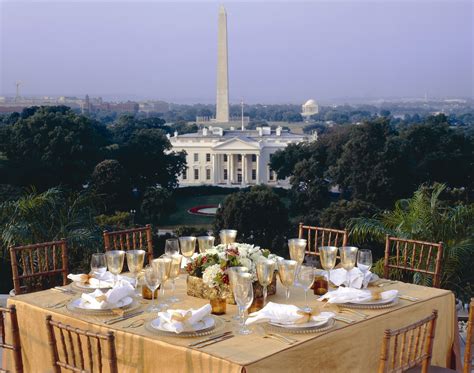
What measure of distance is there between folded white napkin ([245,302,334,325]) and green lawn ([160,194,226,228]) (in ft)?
111

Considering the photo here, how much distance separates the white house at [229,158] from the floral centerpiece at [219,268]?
58264 mm

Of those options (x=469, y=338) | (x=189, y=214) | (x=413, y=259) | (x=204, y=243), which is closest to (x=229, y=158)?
(x=189, y=214)

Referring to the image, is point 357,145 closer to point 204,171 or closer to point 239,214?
point 239,214

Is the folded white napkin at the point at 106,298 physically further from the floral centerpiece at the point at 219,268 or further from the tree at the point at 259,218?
the tree at the point at 259,218

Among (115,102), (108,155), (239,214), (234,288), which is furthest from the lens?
(115,102)

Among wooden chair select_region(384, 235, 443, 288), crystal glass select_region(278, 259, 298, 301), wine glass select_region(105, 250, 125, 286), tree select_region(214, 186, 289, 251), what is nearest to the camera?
crystal glass select_region(278, 259, 298, 301)

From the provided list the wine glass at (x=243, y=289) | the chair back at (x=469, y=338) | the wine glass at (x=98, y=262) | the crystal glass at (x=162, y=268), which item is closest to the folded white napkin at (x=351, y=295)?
the chair back at (x=469, y=338)

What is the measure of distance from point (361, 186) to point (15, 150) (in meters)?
17.2

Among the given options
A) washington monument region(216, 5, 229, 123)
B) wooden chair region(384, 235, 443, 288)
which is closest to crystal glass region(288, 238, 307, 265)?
wooden chair region(384, 235, 443, 288)

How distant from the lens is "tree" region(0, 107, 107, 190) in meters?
34.7

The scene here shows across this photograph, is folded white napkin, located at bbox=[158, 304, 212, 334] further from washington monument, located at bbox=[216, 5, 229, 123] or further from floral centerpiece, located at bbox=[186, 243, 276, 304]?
washington monument, located at bbox=[216, 5, 229, 123]

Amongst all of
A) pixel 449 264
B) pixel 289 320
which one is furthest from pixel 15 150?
pixel 289 320

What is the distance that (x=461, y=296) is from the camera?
6.53m

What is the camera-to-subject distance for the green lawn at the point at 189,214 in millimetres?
38188
